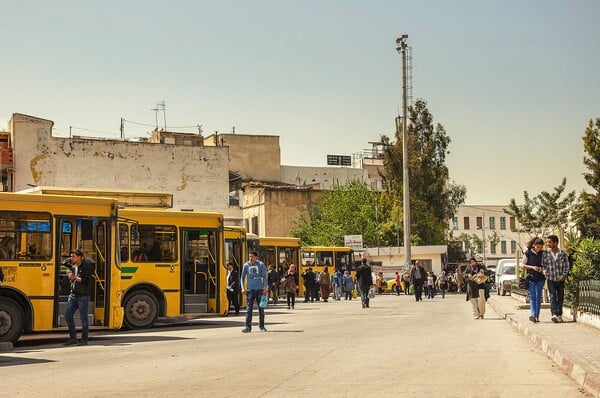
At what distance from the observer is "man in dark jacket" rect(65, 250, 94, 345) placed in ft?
59.1

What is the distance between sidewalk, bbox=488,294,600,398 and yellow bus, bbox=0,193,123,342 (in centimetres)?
886

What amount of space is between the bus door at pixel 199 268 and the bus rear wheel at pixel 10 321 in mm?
5832

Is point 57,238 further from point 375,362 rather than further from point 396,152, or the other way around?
point 396,152

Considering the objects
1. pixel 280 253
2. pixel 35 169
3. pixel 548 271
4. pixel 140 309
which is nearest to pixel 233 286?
pixel 140 309

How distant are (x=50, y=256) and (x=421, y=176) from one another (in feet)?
180

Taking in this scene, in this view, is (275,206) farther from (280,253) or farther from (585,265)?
(585,265)

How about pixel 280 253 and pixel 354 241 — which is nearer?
pixel 280 253

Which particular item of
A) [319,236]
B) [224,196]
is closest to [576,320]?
[224,196]

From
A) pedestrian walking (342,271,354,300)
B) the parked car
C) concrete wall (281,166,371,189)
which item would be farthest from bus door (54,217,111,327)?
concrete wall (281,166,371,189)

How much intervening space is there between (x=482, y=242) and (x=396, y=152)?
59.8 m

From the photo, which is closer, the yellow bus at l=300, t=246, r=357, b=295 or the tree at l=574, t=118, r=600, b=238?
the tree at l=574, t=118, r=600, b=238

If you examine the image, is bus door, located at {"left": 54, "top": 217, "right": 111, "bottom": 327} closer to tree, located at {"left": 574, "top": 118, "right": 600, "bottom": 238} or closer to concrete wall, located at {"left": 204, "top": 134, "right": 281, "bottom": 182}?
tree, located at {"left": 574, "top": 118, "right": 600, "bottom": 238}

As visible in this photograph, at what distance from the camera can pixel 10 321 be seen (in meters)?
18.1

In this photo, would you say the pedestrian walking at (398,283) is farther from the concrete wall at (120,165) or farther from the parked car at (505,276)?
the concrete wall at (120,165)
